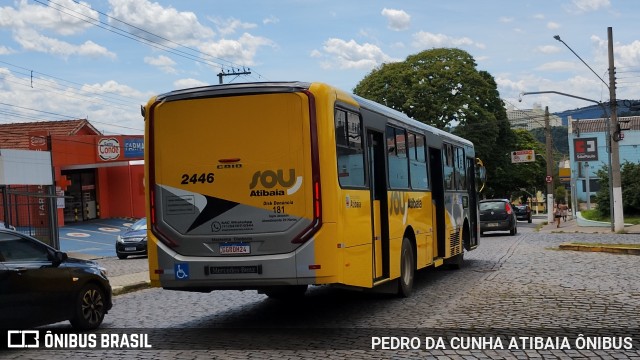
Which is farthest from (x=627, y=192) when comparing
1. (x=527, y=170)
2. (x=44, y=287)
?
(x=44, y=287)

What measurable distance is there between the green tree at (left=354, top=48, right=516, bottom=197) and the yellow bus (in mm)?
44793

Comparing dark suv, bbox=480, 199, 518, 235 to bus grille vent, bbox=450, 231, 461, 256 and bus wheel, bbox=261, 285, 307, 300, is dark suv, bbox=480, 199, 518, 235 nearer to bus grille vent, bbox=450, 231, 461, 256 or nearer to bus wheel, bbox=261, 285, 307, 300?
bus grille vent, bbox=450, 231, 461, 256

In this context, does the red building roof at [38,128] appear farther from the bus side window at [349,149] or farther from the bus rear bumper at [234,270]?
the bus side window at [349,149]

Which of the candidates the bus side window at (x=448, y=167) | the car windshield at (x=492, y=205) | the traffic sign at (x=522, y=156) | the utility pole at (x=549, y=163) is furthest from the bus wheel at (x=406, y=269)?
the traffic sign at (x=522, y=156)

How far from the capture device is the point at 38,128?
50.2 m

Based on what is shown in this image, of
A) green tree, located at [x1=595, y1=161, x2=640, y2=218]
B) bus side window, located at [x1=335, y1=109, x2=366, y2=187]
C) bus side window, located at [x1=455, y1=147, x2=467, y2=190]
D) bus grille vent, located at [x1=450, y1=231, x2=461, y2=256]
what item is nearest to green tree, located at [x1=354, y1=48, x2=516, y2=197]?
green tree, located at [x1=595, y1=161, x2=640, y2=218]

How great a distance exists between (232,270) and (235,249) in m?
0.25

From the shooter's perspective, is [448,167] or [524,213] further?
[524,213]

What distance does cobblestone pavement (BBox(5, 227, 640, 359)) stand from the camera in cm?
793

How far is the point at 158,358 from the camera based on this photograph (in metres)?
7.81

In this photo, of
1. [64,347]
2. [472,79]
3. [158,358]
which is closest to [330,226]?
[158,358]

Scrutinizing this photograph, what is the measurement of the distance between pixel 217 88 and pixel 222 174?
3.45 ft

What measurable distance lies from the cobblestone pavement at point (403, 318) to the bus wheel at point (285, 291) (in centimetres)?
20

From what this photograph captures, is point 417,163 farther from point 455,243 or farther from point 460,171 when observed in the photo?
point 460,171
